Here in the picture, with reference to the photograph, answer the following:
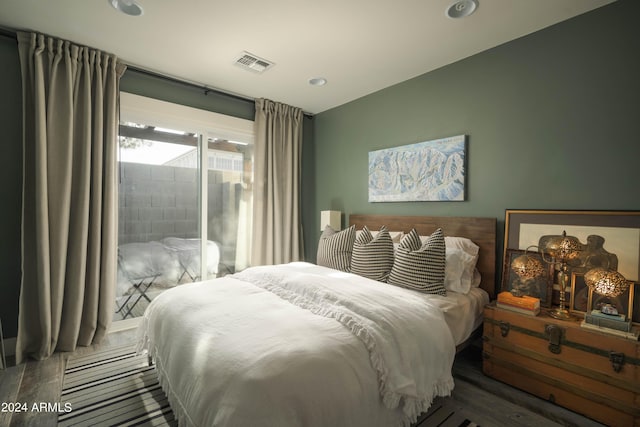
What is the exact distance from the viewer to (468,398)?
1.96 m

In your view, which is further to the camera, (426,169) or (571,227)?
(426,169)

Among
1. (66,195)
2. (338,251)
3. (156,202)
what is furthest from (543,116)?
(66,195)

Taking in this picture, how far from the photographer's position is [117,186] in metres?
2.83

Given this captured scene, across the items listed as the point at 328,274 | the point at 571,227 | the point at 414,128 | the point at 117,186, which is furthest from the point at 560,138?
the point at 117,186

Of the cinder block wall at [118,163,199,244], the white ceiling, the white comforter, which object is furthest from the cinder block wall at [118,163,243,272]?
the white comforter

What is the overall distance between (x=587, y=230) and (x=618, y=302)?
0.48m

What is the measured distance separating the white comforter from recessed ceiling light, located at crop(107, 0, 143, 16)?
2.00m

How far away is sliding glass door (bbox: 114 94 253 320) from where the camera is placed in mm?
3084

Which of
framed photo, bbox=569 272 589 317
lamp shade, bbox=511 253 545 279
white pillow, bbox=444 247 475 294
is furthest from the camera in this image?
white pillow, bbox=444 247 475 294

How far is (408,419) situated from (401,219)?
6.45 feet

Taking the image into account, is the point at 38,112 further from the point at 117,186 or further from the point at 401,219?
the point at 401,219

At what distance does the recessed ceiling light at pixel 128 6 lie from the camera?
2.00 metres

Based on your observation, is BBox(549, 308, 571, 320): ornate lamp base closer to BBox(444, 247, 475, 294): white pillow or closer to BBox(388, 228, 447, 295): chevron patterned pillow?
BBox(444, 247, 475, 294): white pillow

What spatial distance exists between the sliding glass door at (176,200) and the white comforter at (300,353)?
1296 millimetres
